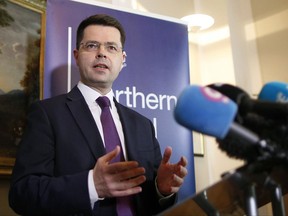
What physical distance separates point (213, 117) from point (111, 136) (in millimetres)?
844

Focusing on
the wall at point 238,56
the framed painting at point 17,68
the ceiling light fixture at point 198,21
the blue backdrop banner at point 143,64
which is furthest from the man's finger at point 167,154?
the ceiling light fixture at point 198,21

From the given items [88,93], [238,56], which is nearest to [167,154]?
[88,93]

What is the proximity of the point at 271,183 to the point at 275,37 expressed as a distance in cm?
201

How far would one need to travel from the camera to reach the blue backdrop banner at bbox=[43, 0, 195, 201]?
170 centimetres

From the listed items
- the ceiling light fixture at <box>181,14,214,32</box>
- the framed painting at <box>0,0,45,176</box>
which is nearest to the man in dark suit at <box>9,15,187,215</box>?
the framed painting at <box>0,0,45,176</box>

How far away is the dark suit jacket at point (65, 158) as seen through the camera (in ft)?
3.45

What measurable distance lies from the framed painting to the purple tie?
48 centimetres

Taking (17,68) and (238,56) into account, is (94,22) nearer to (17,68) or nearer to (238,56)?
(17,68)

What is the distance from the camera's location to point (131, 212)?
122 centimetres

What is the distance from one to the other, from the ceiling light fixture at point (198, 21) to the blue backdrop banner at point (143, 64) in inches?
16.9

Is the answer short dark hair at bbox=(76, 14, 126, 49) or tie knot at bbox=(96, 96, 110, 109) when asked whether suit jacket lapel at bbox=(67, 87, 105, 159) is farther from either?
short dark hair at bbox=(76, 14, 126, 49)

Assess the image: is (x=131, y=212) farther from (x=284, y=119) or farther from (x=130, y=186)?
(x=284, y=119)

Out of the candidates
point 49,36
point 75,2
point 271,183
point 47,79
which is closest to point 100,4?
point 75,2

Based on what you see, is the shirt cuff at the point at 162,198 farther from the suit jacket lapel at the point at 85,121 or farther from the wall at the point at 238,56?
the wall at the point at 238,56
